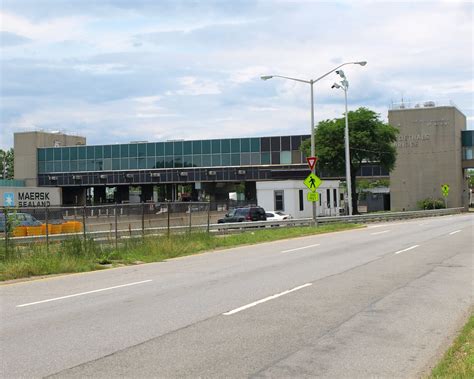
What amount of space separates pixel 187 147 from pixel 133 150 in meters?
8.37

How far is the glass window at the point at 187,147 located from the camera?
84.8 meters

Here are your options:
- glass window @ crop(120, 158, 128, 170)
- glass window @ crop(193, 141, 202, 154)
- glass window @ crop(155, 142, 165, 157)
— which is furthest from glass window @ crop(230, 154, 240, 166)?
glass window @ crop(120, 158, 128, 170)

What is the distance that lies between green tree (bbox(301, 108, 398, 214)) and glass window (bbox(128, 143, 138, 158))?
34.6 metres

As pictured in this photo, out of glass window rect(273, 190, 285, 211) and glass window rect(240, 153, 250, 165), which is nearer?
glass window rect(273, 190, 285, 211)

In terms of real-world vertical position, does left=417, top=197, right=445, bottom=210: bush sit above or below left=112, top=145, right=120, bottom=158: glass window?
below

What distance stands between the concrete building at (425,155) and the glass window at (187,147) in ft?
92.8

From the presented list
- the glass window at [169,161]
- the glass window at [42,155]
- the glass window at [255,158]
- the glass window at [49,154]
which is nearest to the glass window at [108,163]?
the glass window at [169,161]

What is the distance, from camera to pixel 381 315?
952 cm

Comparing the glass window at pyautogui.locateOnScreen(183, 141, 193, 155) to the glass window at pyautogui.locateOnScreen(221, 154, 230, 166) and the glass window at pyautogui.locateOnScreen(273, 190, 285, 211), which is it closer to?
the glass window at pyautogui.locateOnScreen(221, 154, 230, 166)

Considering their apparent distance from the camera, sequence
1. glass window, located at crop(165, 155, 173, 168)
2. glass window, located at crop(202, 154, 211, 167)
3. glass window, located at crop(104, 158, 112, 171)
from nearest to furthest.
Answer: glass window, located at crop(202, 154, 211, 167) → glass window, located at crop(165, 155, 173, 168) → glass window, located at crop(104, 158, 112, 171)

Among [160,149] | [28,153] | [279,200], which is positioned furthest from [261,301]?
[28,153]

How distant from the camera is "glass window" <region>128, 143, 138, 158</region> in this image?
86.9 meters

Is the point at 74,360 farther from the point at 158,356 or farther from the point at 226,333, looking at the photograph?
the point at 226,333

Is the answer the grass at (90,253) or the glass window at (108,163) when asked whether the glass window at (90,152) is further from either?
the grass at (90,253)
